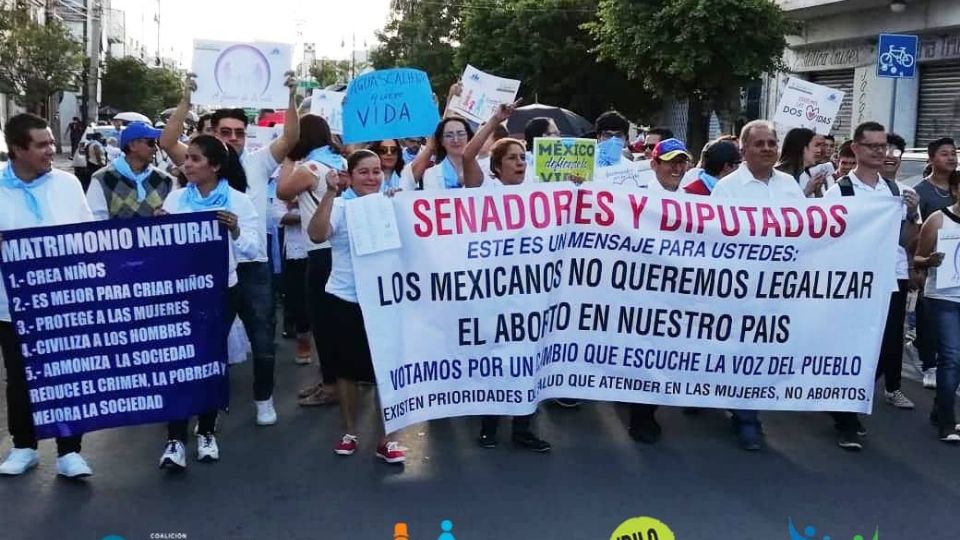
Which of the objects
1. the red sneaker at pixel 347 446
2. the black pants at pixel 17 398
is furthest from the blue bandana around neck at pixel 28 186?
the red sneaker at pixel 347 446

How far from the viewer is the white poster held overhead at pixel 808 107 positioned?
8.67 metres

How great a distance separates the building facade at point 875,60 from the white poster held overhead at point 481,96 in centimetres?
1694

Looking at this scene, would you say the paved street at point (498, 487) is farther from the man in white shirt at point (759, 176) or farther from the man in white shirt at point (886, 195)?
the man in white shirt at point (759, 176)

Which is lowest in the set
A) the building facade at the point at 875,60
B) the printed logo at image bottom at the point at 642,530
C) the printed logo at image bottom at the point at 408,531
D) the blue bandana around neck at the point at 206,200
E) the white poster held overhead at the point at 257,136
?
the printed logo at image bottom at the point at 408,531

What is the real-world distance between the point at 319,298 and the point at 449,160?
1.25 meters

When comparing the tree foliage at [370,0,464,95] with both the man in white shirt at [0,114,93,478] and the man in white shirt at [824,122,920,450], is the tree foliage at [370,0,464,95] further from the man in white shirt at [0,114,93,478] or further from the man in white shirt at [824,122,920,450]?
the man in white shirt at [0,114,93,478]

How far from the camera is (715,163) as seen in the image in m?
6.98

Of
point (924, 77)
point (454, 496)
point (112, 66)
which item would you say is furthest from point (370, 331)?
point (112, 66)

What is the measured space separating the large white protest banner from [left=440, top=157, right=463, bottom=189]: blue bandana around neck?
3.28ft

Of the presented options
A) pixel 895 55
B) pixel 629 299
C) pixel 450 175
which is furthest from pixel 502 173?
pixel 895 55

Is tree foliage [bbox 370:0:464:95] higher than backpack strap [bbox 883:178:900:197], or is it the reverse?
tree foliage [bbox 370:0:464:95]

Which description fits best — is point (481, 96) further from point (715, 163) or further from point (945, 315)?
point (945, 315)

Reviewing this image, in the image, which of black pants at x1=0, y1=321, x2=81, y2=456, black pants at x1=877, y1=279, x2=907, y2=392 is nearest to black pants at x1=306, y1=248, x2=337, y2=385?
black pants at x1=0, y1=321, x2=81, y2=456

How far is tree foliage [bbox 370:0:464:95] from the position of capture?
50406 millimetres
